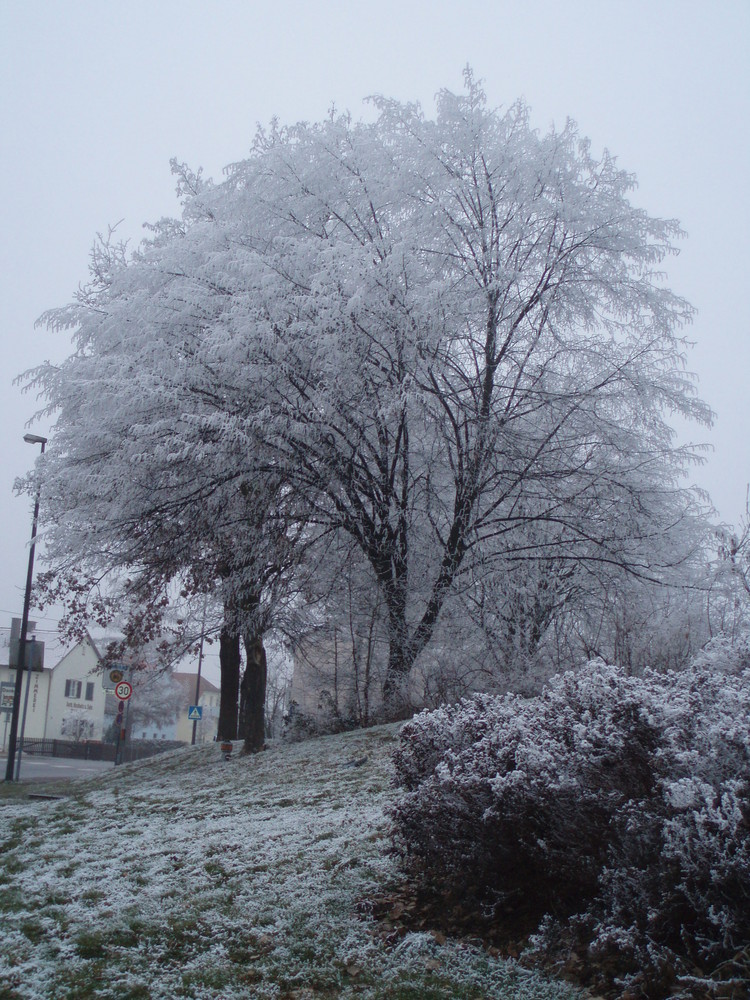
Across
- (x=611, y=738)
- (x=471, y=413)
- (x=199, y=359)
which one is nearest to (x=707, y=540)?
(x=471, y=413)

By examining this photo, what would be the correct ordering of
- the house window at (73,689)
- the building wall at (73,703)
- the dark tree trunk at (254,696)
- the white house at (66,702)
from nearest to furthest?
the dark tree trunk at (254,696) < the white house at (66,702) < the building wall at (73,703) < the house window at (73,689)

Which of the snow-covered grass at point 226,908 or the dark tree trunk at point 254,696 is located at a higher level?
the dark tree trunk at point 254,696

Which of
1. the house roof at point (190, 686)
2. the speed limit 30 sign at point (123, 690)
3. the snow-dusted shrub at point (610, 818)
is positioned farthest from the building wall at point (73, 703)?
the snow-dusted shrub at point (610, 818)

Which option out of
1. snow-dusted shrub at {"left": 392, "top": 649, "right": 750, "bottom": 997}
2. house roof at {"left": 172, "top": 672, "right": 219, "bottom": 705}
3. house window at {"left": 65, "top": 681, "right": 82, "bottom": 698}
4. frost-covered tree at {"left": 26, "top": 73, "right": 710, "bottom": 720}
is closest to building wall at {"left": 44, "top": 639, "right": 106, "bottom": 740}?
house window at {"left": 65, "top": 681, "right": 82, "bottom": 698}

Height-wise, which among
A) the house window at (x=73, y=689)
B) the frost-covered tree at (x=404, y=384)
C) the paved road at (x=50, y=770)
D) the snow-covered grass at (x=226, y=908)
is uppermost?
the frost-covered tree at (x=404, y=384)

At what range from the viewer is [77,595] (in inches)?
755

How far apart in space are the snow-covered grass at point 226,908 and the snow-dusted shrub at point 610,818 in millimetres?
414

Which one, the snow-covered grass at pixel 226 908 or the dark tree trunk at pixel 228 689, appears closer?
the snow-covered grass at pixel 226 908

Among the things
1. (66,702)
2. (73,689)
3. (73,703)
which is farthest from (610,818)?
(73,703)

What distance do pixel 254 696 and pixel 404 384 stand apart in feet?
21.8

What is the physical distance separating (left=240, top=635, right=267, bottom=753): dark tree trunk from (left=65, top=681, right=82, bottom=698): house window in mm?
51339

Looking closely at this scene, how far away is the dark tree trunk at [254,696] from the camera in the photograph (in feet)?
48.3

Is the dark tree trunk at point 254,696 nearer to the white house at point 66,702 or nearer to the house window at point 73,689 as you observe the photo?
the white house at point 66,702

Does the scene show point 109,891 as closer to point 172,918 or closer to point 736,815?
point 172,918
